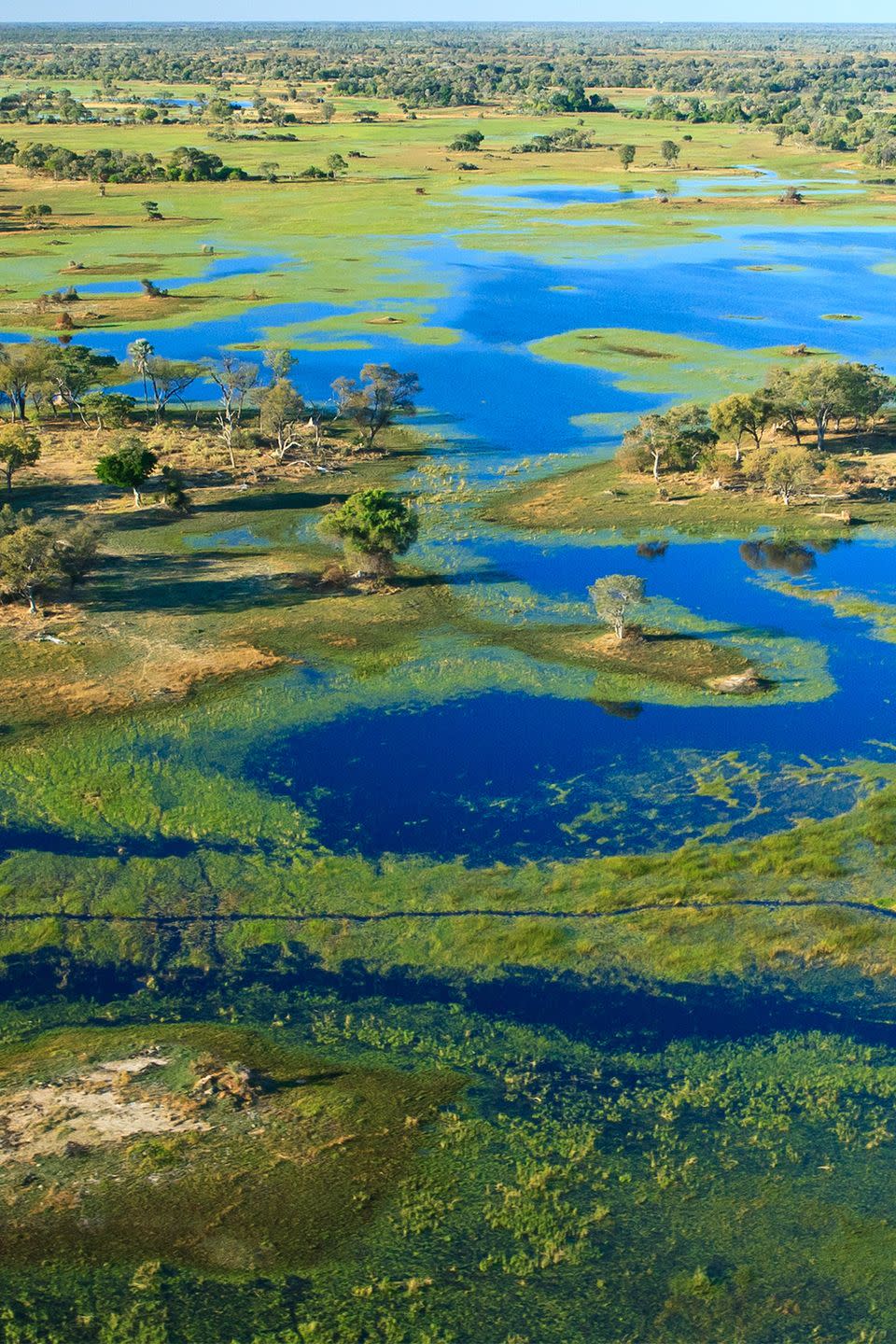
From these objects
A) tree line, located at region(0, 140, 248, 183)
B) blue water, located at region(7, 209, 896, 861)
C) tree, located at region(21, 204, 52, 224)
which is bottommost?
blue water, located at region(7, 209, 896, 861)

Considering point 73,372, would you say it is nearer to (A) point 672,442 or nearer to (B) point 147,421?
(B) point 147,421

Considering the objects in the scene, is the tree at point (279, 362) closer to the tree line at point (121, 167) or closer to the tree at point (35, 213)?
the tree at point (35, 213)

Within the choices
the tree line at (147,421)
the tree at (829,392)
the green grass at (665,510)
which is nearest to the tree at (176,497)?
the tree line at (147,421)

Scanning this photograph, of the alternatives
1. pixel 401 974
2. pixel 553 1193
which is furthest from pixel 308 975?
pixel 553 1193

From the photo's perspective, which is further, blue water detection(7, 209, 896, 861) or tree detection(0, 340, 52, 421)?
tree detection(0, 340, 52, 421)

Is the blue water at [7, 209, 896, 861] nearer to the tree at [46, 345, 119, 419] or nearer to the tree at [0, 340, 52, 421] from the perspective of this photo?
the tree at [46, 345, 119, 419]

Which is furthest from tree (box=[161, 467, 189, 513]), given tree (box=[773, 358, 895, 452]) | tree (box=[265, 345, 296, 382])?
tree (box=[773, 358, 895, 452])
